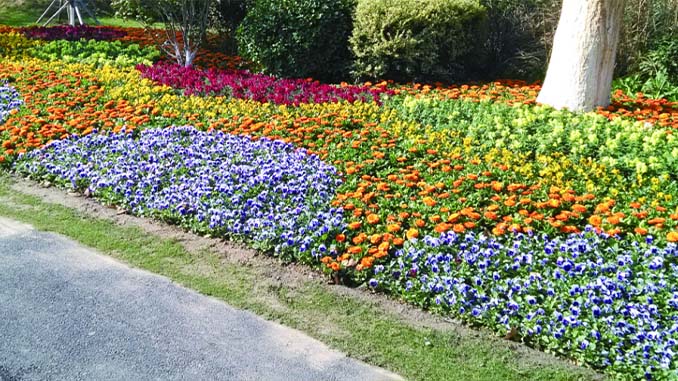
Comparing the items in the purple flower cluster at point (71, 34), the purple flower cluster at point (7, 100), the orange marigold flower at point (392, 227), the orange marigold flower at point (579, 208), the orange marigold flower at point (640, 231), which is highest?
the purple flower cluster at point (71, 34)

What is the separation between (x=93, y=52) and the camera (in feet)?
36.8

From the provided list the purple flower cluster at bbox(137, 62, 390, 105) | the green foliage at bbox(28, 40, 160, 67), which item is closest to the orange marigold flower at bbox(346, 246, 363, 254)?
the purple flower cluster at bbox(137, 62, 390, 105)

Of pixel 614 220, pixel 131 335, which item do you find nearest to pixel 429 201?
pixel 614 220

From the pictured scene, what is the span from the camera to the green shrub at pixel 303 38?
977 cm

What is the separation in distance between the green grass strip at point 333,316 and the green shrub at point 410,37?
503 centimetres

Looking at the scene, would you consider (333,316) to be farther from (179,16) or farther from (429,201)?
(179,16)

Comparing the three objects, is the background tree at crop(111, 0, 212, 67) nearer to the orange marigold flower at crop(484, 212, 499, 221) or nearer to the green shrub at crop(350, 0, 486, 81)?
the green shrub at crop(350, 0, 486, 81)

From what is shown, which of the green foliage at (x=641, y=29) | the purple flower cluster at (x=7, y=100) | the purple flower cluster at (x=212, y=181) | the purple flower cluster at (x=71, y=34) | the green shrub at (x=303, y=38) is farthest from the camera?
the purple flower cluster at (x=71, y=34)

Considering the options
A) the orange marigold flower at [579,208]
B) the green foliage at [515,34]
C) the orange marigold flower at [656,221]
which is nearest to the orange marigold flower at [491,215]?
the orange marigold flower at [579,208]

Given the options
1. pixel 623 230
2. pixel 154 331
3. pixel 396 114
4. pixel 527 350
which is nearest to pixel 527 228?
pixel 623 230

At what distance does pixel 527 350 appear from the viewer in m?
3.72

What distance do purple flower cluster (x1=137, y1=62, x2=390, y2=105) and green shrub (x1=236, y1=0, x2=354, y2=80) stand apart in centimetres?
83

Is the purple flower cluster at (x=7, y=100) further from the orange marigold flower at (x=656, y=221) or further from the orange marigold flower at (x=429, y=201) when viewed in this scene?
the orange marigold flower at (x=656, y=221)

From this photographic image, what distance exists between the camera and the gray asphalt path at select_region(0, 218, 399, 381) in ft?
11.5
